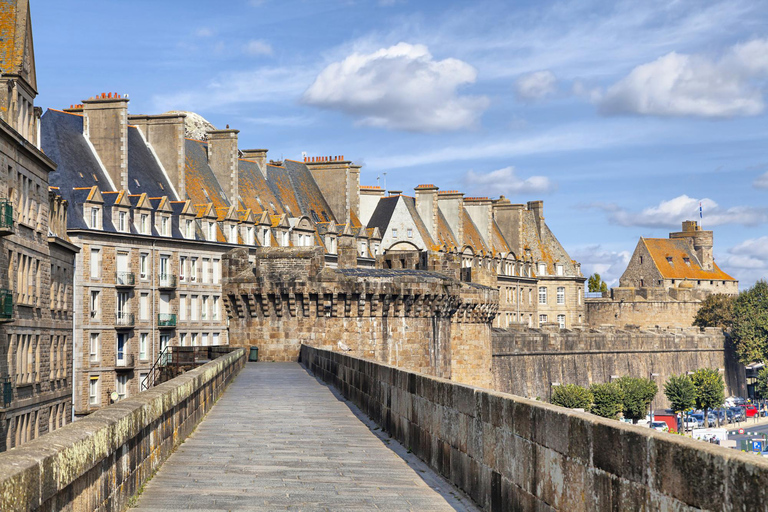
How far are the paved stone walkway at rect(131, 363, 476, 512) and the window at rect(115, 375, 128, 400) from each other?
168 ft

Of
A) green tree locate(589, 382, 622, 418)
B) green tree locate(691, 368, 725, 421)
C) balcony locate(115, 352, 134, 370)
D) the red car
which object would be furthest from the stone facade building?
the red car

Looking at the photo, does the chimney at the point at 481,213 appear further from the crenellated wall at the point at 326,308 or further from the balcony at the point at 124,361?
the crenellated wall at the point at 326,308

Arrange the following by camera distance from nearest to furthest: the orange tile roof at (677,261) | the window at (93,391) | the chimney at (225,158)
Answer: the window at (93,391)
the chimney at (225,158)
the orange tile roof at (677,261)

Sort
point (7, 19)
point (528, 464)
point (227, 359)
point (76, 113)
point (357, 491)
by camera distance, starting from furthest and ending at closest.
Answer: point (76, 113) → point (7, 19) → point (227, 359) → point (357, 491) → point (528, 464)

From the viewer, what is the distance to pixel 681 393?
4262 inches

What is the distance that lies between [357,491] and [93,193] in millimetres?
61235

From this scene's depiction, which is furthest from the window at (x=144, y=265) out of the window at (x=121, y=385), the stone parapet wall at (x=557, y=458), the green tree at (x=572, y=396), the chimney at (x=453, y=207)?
the stone parapet wall at (x=557, y=458)

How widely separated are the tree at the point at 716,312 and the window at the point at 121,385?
288 feet

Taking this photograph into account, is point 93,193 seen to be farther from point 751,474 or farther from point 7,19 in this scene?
point 751,474

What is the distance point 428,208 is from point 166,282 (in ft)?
144

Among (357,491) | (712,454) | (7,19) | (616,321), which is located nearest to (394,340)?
(7,19)

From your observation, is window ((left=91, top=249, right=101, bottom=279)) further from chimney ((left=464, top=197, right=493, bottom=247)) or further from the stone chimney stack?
the stone chimney stack

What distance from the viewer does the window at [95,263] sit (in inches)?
2815

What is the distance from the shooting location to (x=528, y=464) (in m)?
10.1
